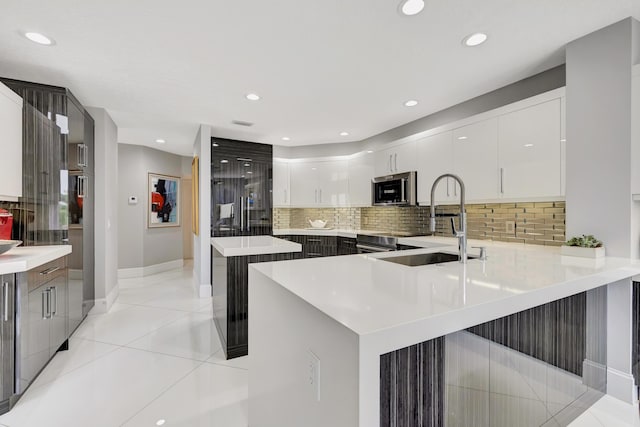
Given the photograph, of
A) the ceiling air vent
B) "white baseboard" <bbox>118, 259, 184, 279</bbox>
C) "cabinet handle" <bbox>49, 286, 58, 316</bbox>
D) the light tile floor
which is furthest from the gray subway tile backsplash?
"cabinet handle" <bbox>49, 286, 58, 316</bbox>

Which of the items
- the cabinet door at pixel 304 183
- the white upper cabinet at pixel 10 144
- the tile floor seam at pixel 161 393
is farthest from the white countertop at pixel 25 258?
the cabinet door at pixel 304 183

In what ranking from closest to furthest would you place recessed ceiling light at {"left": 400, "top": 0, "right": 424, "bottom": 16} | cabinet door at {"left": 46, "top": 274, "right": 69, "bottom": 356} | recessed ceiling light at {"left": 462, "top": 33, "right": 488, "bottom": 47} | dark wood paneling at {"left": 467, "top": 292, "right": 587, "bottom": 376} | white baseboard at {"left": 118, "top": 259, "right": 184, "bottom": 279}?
1. dark wood paneling at {"left": 467, "top": 292, "right": 587, "bottom": 376}
2. recessed ceiling light at {"left": 400, "top": 0, "right": 424, "bottom": 16}
3. recessed ceiling light at {"left": 462, "top": 33, "right": 488, "bottom": 47}
4. cabinet door at {"left": 46, "top": 274, "right": 69, "bottom": 356}
5. white baseboard at {"left": 118, "top": 259, "right": 184, "bottom": 279}

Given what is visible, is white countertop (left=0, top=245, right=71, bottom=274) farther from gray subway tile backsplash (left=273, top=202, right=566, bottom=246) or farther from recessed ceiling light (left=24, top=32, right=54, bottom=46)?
gray subway tile backsplash (left=273, top=202, right=566, bottom=246)

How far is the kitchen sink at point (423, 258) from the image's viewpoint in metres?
1.89

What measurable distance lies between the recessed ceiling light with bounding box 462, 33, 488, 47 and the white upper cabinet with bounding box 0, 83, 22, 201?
3.29 metres

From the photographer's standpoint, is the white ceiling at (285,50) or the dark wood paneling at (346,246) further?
the dark wood paneling at (346,246)

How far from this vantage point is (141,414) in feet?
5.74

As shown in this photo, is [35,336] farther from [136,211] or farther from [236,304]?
[136,211]

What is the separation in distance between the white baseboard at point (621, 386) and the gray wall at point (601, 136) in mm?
758

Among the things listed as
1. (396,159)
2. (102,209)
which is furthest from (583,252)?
(102,209)

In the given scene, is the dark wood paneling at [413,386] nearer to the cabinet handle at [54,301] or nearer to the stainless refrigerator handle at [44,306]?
the stainless refrigerator handle at [44,306]

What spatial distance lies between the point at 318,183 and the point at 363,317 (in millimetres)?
4362

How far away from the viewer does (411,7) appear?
1.72 meters

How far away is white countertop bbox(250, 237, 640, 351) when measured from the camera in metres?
0.80
